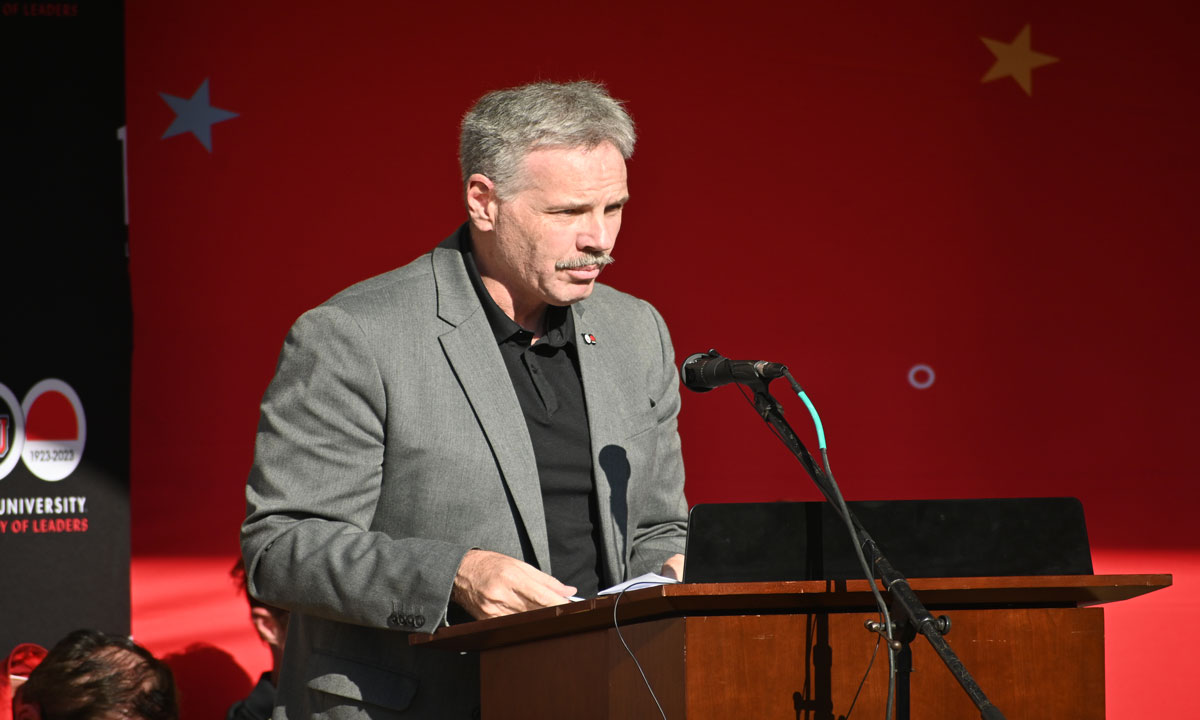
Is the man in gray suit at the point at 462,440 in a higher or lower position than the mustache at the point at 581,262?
lower

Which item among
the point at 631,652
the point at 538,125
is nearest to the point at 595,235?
the point at 538,125

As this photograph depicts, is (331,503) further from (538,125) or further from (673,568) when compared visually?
(538,125)

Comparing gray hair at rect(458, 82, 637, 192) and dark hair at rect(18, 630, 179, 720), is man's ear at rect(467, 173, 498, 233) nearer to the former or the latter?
gray hair at rect(458, 82, 637, 192)

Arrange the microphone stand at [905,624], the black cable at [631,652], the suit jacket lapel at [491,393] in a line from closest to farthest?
the microphone stand at [905,624], the black cable at [631,652], the suit jacket lapel at [491,393]

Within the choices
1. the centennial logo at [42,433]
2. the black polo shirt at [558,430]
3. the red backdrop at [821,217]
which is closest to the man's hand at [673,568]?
the black polo shirt at [558,430]

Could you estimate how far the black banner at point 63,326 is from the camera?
3.85m

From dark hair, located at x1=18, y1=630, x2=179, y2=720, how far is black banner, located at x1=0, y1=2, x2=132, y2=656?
333mm

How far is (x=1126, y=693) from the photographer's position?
417 cm

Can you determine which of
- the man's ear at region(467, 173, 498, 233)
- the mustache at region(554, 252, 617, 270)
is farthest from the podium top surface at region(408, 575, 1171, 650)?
the man's ear at region(467, 173, 498, 233)

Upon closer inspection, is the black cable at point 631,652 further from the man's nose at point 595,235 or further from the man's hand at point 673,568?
the man's nose at point 595,235

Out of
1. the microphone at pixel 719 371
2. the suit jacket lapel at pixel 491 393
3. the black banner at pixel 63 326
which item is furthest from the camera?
the black banner at pixel 63 326

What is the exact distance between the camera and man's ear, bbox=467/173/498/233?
2469 mm

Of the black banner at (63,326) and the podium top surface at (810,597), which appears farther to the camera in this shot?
the black banner at (63,326)

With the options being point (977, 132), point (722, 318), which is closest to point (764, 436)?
point (722, 318)
